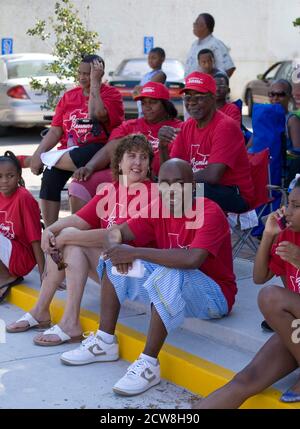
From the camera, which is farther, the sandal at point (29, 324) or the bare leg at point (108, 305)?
the sandal at point (29, 324)

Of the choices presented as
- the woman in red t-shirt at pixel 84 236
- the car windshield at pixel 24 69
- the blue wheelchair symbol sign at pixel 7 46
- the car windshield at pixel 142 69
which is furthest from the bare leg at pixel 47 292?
the blue wheelchair symbol sign at pixel 7 46

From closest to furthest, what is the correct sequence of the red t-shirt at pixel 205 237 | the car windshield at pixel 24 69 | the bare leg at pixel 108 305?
the red t-shirt at pixel 205 237
the bare leg at pixel 108 305
the car windshield at pixel 24 69

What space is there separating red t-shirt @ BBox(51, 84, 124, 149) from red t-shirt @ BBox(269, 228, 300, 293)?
2924 millimetres

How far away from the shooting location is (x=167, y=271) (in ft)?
15.0

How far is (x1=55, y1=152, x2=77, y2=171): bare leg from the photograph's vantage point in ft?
22.4

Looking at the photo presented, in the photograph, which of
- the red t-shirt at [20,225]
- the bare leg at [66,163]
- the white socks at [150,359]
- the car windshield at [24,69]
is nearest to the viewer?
the white socks at [150,359]

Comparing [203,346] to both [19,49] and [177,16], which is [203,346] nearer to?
[19,49]

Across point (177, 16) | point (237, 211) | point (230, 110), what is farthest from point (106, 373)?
point (177, 16)

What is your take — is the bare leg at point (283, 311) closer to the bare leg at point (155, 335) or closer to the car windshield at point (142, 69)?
the bare leg at point (155, 335)

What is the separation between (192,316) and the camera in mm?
4977

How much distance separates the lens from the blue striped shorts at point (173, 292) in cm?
448

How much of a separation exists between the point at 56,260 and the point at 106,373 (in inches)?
35.2

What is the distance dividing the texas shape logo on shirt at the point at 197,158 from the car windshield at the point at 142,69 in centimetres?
1162

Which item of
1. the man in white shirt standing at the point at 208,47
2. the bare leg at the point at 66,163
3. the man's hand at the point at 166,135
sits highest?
the man in white shirt standing at the point at 208,47
